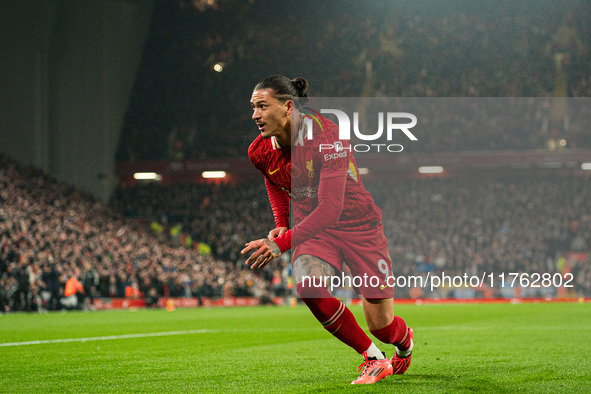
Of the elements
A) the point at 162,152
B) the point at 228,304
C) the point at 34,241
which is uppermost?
the point at 162,152

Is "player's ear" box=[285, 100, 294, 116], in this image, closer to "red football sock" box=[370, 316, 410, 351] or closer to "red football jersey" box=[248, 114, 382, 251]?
"red football jersey" box=[248, 114, 382, 251]

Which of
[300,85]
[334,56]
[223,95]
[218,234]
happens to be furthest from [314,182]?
[223,95]

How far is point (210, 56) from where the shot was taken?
38.3 metres

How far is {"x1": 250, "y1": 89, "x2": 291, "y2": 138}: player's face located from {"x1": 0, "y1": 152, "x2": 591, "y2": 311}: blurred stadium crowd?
2074 mm

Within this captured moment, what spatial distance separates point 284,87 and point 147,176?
111ft

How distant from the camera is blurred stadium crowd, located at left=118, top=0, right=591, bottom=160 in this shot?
33688 mm

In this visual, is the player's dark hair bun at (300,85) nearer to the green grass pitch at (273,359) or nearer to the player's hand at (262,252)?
the player's hand at (262,252)

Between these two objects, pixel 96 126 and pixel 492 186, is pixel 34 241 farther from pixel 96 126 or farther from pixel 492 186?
pixel 492 186

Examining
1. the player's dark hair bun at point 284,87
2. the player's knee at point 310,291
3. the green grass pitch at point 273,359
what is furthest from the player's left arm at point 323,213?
the green grass pitch at point 273,359

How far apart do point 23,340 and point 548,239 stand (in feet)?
29.7

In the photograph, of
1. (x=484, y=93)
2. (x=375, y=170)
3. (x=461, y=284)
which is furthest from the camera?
(x=484, y=93)

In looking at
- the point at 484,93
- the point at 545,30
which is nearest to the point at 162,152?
the point at 484,93

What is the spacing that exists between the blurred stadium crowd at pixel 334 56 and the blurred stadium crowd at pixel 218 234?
3.62 metres

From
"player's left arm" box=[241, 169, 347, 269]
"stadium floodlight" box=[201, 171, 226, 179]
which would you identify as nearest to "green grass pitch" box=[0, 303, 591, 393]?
"player's left arm" box=[241, 169, 347, 269]
